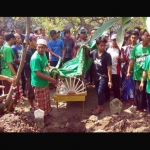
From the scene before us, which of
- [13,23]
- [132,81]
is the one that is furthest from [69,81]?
[13,23]

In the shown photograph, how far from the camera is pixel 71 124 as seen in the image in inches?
173

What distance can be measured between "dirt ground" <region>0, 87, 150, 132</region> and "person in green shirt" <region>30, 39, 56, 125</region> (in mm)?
364

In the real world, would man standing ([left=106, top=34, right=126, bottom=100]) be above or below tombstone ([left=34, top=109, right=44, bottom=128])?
above

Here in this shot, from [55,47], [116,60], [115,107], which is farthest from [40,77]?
[55,47]

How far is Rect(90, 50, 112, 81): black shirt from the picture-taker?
473 cm

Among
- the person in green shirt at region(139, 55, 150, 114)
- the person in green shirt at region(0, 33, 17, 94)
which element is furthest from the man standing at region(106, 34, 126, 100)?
the person in green shirt at region(0, 33, 17, 94)

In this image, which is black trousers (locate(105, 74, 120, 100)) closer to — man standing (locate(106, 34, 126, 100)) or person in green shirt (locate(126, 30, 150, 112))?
Result: man standing (locate(106, 34, 126, 100))

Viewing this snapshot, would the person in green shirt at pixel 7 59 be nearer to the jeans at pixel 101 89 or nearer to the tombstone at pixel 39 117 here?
the tombstone at pixel 39 117

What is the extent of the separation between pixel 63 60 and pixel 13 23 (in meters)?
11.1

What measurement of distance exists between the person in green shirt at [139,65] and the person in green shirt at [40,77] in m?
1.58

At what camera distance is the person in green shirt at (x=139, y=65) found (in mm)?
4461

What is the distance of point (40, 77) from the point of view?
4195 millimetres

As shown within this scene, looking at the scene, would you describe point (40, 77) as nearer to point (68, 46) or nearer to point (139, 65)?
point (139, 65)

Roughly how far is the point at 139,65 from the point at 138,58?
13 cm
